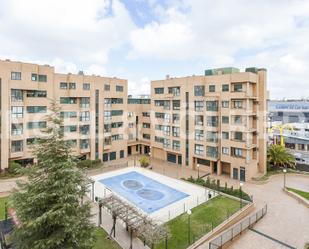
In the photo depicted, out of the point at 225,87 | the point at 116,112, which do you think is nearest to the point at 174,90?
Result: the point at 225,87

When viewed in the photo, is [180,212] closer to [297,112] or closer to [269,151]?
[269,151]

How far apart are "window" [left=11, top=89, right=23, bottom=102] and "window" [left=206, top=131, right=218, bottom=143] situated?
95.1 feet

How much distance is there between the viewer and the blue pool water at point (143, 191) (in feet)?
87.5

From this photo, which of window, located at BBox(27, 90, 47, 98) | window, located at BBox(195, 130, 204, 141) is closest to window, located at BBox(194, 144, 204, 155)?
window, located at BBox(195, 130, 204, 141)

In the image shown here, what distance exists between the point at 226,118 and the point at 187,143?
27.7ft

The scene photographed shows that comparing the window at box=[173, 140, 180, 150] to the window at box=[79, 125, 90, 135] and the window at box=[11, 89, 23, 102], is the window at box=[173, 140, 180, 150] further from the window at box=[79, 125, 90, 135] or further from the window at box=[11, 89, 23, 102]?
the window at box=[11, 89, 23, 102]

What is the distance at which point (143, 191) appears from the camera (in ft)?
99.0

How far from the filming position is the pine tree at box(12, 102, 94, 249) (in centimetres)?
1193

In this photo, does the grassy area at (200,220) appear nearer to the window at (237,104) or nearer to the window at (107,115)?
the window at (237,104)

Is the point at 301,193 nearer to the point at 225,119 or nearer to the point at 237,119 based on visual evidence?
the point at 237,119

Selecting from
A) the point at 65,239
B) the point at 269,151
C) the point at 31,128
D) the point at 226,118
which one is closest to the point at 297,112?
the point at 269,151

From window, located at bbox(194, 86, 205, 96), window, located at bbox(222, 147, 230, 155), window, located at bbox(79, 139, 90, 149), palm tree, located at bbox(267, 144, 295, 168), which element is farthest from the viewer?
window, located at bbox(79, 139, 90, 149)

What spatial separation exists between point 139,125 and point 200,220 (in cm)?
3300

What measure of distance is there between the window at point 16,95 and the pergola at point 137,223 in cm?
2307
